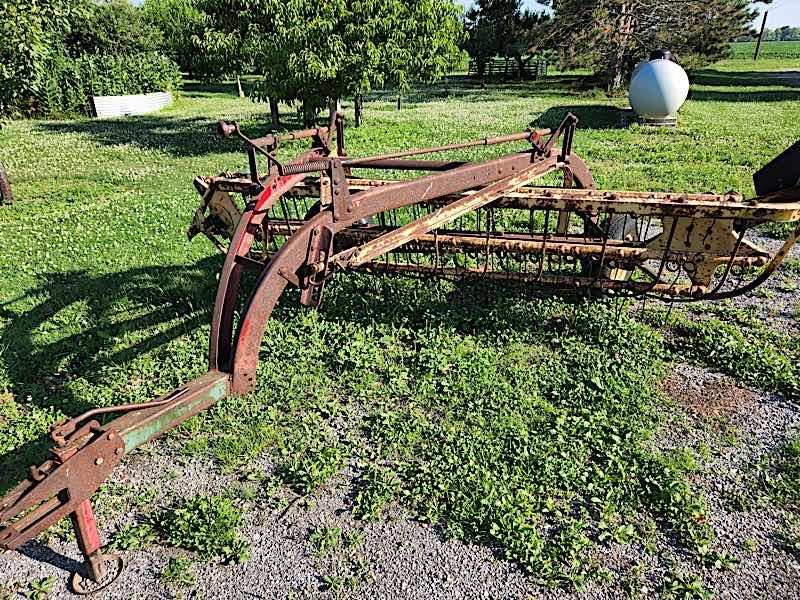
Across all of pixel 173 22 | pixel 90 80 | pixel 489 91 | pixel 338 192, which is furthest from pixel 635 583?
pixel 173 22

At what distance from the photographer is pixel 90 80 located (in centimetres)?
2384

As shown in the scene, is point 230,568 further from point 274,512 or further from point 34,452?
point 34,452

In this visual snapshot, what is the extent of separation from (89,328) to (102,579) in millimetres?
2982

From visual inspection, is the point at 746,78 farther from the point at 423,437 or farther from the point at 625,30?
the point at 423,437

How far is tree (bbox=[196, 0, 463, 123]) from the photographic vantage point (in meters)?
11.9

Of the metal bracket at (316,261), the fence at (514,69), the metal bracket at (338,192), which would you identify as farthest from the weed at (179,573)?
the fence at (514,69)

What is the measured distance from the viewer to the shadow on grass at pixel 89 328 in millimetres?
4289

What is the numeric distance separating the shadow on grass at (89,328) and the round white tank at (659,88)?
1280cm

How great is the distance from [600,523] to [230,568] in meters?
1.95

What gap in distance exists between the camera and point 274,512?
3.27 meters

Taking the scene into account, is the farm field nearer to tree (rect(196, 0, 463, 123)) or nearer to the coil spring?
the coil spring

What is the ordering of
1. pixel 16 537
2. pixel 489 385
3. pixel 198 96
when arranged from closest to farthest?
pixel 16 537 → pixel 489 385 → pixel 198 96

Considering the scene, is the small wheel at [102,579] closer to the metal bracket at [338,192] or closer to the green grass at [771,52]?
the metal bracket at [338,192]

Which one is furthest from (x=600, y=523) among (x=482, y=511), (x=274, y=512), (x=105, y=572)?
(x=105, y=572)
